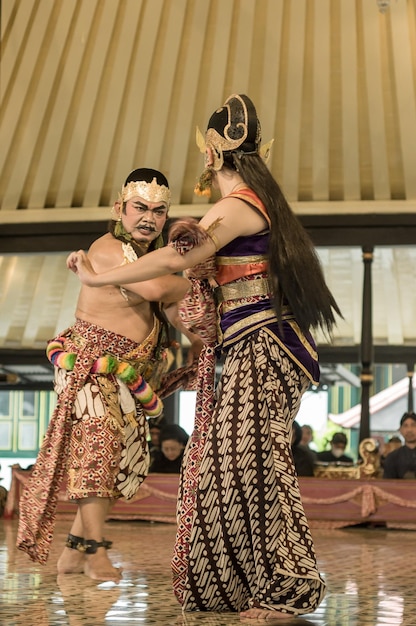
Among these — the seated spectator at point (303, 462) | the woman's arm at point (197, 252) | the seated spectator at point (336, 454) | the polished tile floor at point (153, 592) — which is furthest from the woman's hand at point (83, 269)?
the seated spectator at point (336, 454)

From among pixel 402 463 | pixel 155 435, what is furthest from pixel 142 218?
pixel 155 435

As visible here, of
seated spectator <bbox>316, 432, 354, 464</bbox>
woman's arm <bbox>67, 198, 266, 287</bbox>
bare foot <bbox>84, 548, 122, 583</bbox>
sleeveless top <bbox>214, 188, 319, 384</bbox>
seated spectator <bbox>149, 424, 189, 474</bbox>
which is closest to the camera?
woman's arm <bbox>67, 198, 266, 287</bbox>

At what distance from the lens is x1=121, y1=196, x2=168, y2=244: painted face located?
395cm

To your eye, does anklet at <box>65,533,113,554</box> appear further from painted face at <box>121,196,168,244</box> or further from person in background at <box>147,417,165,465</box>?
person in background at <box>147,417,165,465</box>

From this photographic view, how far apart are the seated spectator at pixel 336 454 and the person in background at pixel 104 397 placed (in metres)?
4.66

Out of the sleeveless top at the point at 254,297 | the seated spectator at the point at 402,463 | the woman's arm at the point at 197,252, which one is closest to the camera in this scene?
the woman's arm at the point at 197,252

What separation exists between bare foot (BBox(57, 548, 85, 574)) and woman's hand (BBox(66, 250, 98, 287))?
1.12 metres

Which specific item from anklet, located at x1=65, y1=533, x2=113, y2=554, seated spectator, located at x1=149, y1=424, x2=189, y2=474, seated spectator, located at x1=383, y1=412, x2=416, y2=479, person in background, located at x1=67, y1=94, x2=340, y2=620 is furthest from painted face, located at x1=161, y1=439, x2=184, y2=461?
person in background, located at x1=67, y1=94, x2=340, y2=620

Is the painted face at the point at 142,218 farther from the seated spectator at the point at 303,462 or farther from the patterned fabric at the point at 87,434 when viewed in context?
the seated spectator at the point at 303,462

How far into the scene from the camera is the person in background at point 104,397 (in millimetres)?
3793

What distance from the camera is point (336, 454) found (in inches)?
368

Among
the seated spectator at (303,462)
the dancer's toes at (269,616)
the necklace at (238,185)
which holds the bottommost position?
the dancer's toes at (269,616)

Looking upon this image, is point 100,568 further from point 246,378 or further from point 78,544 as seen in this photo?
point 246,378

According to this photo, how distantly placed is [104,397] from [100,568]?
58 centimetres
